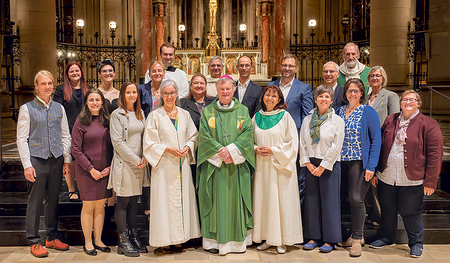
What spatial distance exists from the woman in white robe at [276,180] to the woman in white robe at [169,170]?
762 millimetres

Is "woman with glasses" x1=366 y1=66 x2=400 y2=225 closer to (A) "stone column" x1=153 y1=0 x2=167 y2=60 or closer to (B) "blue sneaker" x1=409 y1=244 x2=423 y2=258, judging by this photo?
(B) "blue sneaker" x1=409 y1=244 x2=423 y2=258

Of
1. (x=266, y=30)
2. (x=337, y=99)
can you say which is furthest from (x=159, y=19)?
(x=337, y=99)

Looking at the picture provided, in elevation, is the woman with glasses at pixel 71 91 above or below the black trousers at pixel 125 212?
above

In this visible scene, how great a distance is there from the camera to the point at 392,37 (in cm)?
974

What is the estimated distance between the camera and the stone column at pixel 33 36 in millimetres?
10039

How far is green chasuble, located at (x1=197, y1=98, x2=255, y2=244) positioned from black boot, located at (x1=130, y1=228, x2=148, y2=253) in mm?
699

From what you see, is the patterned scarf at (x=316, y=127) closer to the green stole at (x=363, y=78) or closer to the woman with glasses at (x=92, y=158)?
the green stole at (x=363, y=78)

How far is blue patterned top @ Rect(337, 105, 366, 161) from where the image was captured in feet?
13.9

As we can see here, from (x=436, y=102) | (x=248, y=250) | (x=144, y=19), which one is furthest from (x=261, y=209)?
(x=144, y=19)

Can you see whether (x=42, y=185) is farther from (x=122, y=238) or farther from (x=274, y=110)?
(x=274, y=110)

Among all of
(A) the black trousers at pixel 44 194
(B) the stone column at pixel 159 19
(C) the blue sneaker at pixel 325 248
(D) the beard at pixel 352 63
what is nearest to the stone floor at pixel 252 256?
(C) the blue sneaker at pixel 325 248

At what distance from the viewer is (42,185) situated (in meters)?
4.19

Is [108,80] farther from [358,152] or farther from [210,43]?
[210,43]

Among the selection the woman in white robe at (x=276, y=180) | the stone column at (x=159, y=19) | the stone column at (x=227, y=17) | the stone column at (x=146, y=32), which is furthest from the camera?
the stone column at (x=227, y=17)
